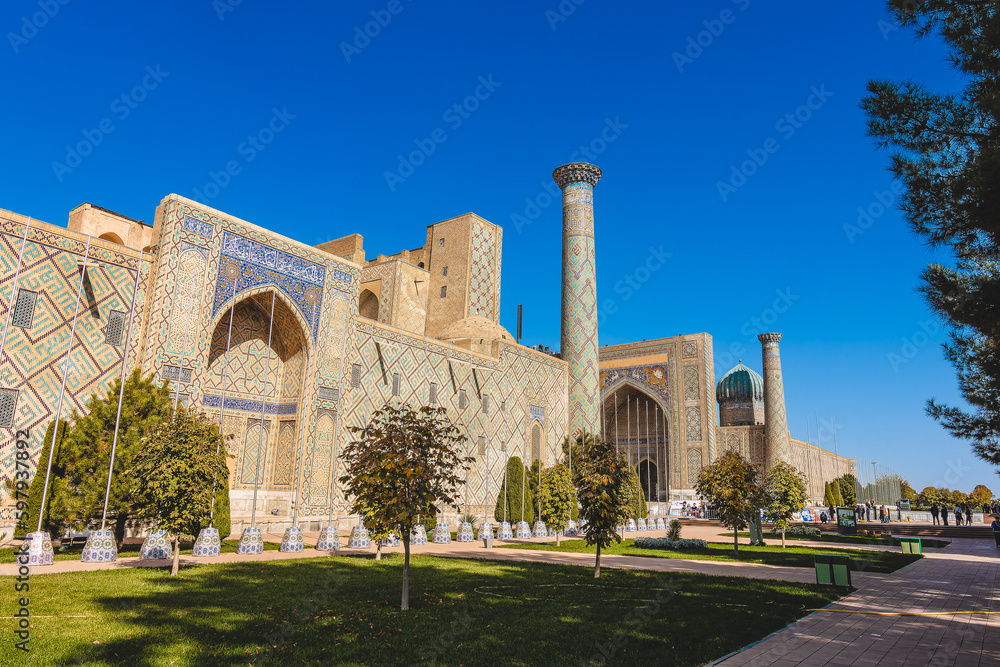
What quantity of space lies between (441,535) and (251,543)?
5.11 metres

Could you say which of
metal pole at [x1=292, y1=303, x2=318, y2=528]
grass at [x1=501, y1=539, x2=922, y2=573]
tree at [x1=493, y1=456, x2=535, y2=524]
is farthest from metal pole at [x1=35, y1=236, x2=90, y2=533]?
tree at [x1=493, y1=456, x2=535, y2=524]

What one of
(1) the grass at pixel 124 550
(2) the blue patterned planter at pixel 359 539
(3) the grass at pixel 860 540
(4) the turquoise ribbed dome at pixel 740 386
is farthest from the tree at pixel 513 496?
(4) the turquoise ribbed dome at pixel 740 386

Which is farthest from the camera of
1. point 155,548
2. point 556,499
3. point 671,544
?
point 556,499

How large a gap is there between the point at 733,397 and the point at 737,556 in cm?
2726

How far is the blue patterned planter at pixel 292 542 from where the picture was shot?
36.7 feet

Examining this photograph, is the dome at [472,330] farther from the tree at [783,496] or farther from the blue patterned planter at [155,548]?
the blue patterned planter at [155,548]

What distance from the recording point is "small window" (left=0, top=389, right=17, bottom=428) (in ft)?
34.7

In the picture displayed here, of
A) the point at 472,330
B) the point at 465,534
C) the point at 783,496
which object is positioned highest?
the point at 472,330

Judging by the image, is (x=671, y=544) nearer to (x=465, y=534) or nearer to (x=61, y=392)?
(x=465, y=534)

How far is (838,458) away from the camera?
44531 mm

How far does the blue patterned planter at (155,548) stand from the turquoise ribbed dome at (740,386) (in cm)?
3323

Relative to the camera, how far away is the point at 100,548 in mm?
8898

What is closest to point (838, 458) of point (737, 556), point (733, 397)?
point (733, 397)

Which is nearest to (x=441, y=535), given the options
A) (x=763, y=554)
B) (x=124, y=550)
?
(x=124, y=550)
